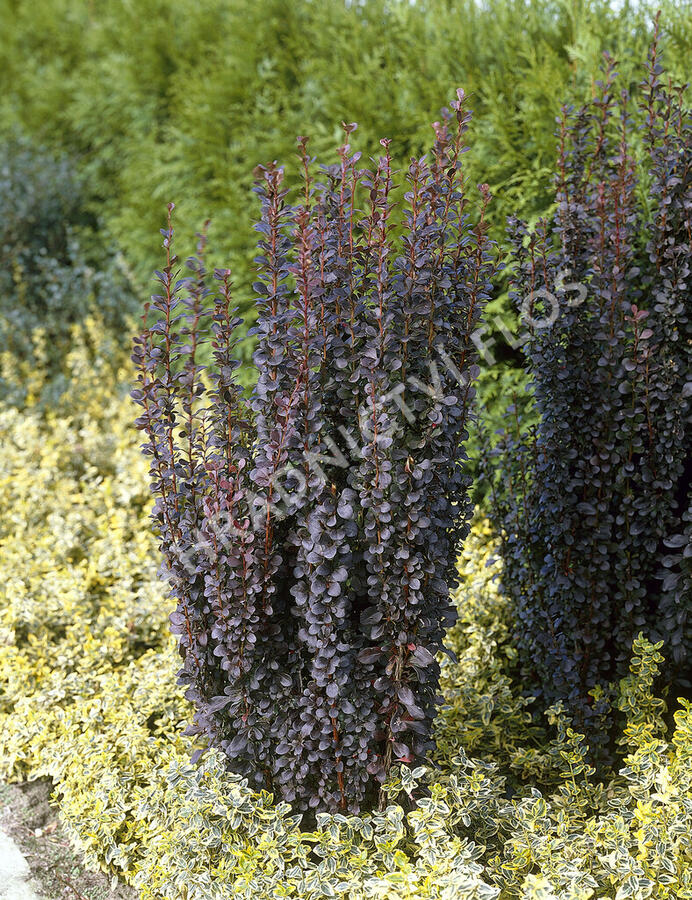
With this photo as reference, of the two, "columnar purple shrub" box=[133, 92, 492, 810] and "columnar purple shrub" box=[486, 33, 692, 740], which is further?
"columnar purple shrub" box=[486, 33, 692, 740]

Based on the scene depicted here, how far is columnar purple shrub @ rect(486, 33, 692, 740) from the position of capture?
2.68 metres

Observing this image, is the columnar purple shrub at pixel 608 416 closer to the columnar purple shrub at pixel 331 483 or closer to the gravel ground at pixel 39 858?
the columnar purple shrub at pixel 331 483

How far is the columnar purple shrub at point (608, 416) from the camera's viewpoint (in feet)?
8.78

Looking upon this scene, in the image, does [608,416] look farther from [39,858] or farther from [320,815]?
[39,858]

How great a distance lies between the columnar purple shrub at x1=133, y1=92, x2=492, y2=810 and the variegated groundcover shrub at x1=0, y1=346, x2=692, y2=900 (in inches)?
6.9

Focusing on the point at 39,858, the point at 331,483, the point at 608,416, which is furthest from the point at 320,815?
the point at 608,416

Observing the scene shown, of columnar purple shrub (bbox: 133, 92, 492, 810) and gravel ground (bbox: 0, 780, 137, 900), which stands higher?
columnar purple shrub (bbox: 133, 92, 492, 810)

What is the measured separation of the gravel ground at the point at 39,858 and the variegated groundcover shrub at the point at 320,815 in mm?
79

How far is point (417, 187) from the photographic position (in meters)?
2.21

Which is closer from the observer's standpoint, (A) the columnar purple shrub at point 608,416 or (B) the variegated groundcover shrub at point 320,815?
(B) the variegated groundcover shrub at point 320,815

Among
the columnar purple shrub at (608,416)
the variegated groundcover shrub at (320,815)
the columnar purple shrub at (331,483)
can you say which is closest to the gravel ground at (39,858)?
the variegated groundcover shrub at (320,815)

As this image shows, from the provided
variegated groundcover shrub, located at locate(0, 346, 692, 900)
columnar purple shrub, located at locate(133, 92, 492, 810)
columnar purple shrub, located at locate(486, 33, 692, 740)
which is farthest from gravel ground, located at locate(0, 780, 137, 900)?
columnar purple shrub, located at locate(486, 33, 692, 740)

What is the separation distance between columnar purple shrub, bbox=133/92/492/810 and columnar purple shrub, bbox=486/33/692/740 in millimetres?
510

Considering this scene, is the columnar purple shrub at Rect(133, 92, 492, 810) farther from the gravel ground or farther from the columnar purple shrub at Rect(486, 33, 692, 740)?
the gravel ground
